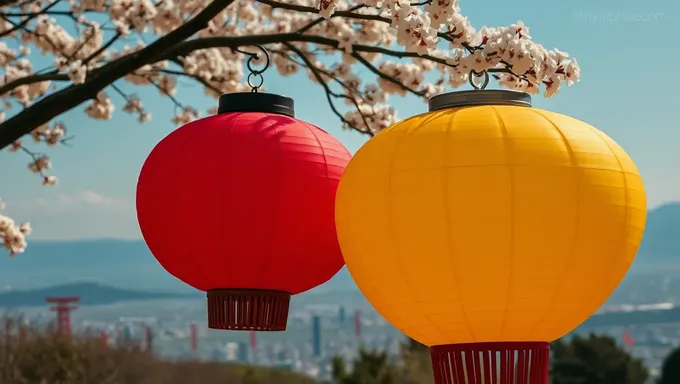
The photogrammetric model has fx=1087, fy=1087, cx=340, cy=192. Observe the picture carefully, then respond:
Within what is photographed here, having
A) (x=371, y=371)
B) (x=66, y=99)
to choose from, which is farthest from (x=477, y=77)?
(x=371, y=371)

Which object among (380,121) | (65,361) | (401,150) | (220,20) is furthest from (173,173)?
(65,361)

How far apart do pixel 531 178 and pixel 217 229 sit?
4.59 ft

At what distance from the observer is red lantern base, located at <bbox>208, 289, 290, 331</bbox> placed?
15.4 ft

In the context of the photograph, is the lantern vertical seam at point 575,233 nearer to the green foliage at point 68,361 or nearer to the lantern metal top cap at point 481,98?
the lantern metal top cap at point 481,98

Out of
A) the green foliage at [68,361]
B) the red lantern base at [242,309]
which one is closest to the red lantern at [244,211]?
the red lantern base at [242,309]

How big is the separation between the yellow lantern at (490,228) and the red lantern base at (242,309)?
73 cm

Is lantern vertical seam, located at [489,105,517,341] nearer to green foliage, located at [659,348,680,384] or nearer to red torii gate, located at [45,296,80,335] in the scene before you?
green foliage, located at [659,348,680,384]

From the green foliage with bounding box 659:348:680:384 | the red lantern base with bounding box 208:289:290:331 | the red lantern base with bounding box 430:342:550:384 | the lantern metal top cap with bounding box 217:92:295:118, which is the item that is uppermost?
the lantern metal top cap with bounding box 217:92:295:118

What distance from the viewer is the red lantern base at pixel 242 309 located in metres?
4.70

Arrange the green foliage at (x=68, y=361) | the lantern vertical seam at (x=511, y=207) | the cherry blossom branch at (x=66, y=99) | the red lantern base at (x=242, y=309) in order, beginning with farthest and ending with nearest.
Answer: the green foliage at (x=68, y=361)
the cherry blossom branch at (x=66, y=99)
the red lantern base at (x=242, y=309)
the lantern vertical seam at (x=511, y=207)

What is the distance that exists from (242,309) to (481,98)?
141cm

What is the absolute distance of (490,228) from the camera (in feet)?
12.3

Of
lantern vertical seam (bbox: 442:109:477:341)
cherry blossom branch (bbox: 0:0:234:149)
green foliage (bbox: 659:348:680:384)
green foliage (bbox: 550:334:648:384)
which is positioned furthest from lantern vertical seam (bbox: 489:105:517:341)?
green foliage (bbox: 659:348:680:384)

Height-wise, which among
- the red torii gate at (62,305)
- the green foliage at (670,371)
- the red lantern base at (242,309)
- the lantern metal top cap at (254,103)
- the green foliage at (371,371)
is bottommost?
the green foliage at (670,371)
